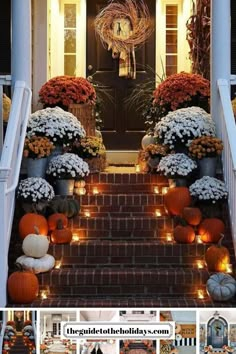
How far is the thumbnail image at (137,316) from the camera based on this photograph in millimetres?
4301

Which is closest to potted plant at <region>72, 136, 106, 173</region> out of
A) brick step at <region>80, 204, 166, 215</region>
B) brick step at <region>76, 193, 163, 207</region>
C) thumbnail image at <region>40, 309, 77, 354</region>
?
brick step at <region>76, 193, 163, 207</region>

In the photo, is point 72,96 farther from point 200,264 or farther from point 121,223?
point 200,264

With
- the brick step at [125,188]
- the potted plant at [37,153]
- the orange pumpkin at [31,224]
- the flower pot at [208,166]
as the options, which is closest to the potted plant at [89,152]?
the brick step at [125,188]

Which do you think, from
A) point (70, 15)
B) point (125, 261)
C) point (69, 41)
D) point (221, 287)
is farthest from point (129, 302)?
point (70, 15)

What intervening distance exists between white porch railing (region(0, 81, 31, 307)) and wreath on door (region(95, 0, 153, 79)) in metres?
2.25

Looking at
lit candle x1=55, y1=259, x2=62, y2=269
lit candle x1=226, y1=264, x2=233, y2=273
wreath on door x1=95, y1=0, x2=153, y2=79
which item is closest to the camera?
lit candle x1=226, y1=264, x2=233, y2=273

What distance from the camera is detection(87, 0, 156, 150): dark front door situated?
9.73m

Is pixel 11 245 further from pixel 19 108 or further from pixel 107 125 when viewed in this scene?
pixel 107 125

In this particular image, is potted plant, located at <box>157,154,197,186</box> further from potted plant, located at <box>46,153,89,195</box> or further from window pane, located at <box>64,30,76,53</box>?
window pane, located at <box>64,30,76,53</box>

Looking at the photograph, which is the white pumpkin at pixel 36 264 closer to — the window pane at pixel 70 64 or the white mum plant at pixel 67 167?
the white mum plant at pixel 67 167

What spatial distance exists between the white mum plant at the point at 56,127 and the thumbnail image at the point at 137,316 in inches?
135

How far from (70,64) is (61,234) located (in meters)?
3.62

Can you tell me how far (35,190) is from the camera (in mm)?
6949

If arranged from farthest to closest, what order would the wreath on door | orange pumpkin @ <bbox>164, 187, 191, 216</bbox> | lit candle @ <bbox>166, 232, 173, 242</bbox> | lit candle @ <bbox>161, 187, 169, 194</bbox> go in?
the wreath on door < lit candle @ <bbox>161, 187, 169, 194</bbox> < orange pumpkin @ <bbox>164, 187, 191, 216</bbox> < lit candle @ <bbox>166, 232, 173, 242</bbox>
